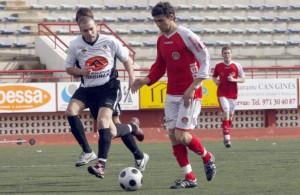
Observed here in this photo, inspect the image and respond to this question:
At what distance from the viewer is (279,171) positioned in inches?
454

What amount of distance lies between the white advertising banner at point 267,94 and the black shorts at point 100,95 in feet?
44.1

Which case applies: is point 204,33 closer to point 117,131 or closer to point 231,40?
point 231,40

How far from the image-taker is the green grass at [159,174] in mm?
9344

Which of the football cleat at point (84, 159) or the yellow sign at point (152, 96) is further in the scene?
the yellow sign at point (152, 96)

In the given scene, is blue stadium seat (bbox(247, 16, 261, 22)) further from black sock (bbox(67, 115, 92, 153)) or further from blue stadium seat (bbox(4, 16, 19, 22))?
black sock (bbox(67, 115, 92, 153))

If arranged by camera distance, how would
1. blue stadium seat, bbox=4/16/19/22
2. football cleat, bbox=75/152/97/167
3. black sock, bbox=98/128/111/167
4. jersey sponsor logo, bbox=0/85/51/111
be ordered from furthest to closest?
blue stadium seat, bbox=4/16/19/22 < jersey sponsor logo, bbox=0/85/51/111 < football cleat, bbox=75/152/97/167 < black sock, bbox=98/128/111/167

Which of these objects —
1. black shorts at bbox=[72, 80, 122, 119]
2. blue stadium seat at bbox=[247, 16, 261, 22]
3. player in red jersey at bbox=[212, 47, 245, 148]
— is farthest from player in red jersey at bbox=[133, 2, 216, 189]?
blue stadium seat at bbox=[247, 16, 261, 22]

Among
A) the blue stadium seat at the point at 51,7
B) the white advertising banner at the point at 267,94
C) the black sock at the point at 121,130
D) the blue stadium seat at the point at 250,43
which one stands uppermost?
the blue stadium seat at the point at 51,7

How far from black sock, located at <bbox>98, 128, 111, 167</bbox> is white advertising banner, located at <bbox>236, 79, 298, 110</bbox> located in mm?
14068

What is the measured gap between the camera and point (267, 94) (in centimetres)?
2475

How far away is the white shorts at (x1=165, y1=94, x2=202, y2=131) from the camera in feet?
32.0

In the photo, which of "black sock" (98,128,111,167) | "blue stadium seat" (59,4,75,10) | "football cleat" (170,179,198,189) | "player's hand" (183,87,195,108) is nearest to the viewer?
"football cleat" (170,179,198,189)

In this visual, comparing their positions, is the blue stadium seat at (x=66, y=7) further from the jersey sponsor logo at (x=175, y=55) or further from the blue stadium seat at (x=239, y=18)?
the jersey sponsor logo at (x=175, y=55)

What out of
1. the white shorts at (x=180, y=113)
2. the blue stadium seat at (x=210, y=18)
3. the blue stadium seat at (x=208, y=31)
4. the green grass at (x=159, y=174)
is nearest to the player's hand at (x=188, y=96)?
the white shorts at (x=180, y=113)
